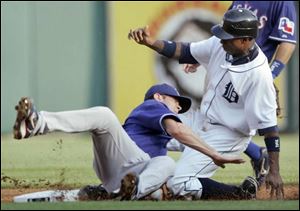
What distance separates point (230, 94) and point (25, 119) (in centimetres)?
202

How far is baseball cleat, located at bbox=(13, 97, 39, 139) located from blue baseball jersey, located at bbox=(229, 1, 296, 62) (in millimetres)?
3581

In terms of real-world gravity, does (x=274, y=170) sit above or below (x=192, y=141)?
below

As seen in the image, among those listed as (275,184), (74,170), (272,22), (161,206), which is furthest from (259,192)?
(74,170)

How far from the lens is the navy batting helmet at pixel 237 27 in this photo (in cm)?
791

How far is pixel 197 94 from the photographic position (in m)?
16.1

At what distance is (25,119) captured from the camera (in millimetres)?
6656

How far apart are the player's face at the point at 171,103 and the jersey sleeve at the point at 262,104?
1.74ft

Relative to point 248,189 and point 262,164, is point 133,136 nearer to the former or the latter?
point 248,189

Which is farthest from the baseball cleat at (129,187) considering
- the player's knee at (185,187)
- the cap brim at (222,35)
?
the cap brim at (222,35)

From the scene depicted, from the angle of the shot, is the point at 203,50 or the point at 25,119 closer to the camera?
the point at 25,119

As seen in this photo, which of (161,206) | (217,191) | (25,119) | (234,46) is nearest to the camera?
(161,206)

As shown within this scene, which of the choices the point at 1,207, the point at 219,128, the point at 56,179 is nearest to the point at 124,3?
the point at 56,179

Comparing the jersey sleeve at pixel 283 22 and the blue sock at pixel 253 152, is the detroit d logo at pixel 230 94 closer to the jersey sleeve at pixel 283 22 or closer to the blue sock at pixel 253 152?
the blue sock at pixel 253 152

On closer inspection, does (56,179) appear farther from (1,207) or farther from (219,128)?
(1,207)
